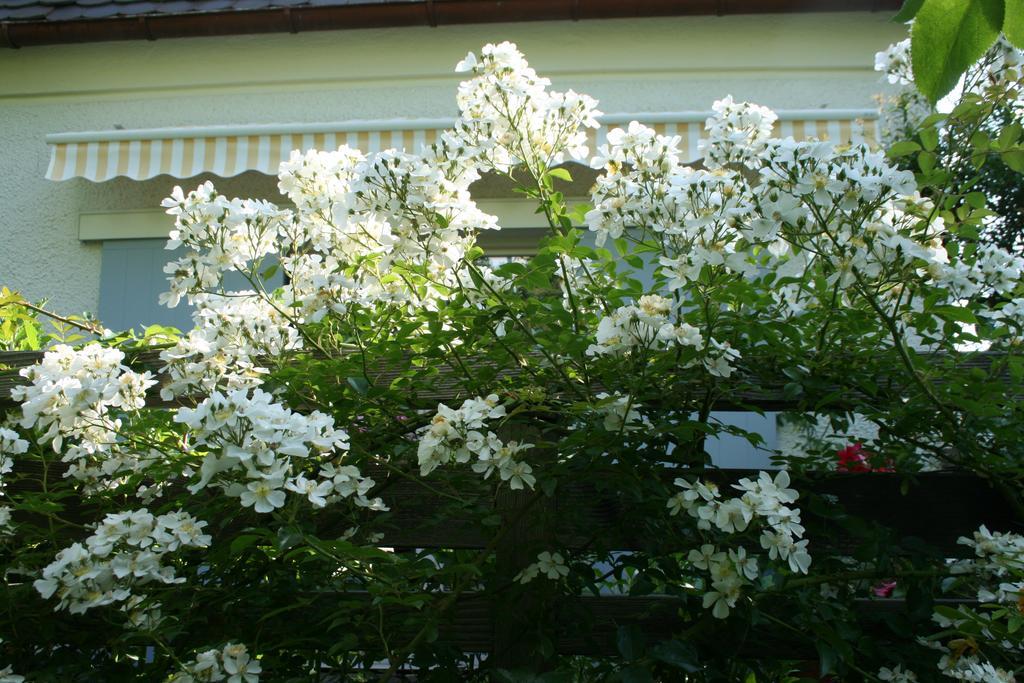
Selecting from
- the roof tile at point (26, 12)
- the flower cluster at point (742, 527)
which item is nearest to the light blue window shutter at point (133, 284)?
the roof tile at point (26, 12)

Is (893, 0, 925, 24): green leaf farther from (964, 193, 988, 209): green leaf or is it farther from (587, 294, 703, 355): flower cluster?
(964, 193, 988, 209): green leaf

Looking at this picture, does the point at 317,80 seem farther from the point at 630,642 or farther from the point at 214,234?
the point at 630,642

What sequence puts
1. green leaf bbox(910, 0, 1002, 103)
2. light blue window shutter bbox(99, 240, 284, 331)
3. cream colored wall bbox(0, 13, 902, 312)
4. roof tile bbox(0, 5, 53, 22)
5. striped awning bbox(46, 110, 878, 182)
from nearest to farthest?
1. green leaf bbox(910, 0, 1002, 103)
2. striped awning bbox(46, 110, 878, 182)
3. light blue window shutter bbox(99, 240, 284, 331)
4. cream colored wall bbox(0, 13, 902, 312)
5. roof tile bbox(0, 5, 53, 22)

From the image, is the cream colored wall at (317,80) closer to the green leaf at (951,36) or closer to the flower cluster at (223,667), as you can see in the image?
the flower cluster at (223,667)

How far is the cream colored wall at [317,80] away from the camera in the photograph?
550 centimetres

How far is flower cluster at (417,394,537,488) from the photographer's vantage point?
168 centimetres

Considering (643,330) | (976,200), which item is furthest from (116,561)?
(976,200)

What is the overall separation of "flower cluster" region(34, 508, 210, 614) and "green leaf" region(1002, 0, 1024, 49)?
1.45 meters

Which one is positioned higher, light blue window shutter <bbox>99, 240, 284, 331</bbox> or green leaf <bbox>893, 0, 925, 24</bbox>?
light blue window shutter <bbox>99, 240, 284, 331</bbox>

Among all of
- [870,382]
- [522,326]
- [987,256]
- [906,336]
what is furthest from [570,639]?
[987,256]

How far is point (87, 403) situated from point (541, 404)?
0.86 metres

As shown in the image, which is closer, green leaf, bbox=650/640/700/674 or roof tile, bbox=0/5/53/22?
green leaf, bbox=650/640/700/674

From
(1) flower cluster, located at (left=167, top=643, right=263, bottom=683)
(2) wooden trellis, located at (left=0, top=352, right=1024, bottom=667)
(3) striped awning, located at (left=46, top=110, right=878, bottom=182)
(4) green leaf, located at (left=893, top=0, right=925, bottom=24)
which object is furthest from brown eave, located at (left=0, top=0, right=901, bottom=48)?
(4) green leaf, located at (left=893, top=0, right=925, bottom=24)

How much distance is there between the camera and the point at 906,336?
1.91 metres
